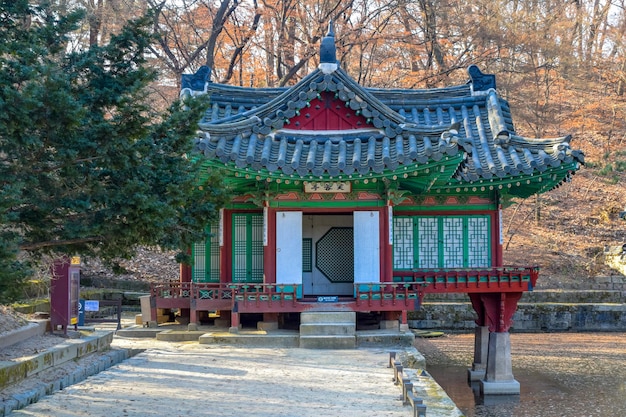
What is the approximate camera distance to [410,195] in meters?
17.0

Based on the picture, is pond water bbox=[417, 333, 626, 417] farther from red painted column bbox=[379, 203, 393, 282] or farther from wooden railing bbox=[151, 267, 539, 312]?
red painted column bbox=[379, 203, 393, 282]

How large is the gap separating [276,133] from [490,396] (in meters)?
7.73

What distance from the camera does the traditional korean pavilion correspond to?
49.0 ft

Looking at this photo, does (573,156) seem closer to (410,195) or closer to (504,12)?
(410,195)

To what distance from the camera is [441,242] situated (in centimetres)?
1698

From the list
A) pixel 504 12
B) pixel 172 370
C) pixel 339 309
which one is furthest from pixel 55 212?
pixel 504 12

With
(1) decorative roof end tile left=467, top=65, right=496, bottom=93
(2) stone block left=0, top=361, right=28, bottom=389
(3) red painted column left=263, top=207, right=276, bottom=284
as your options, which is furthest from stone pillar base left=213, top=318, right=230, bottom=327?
(1) decorative roof end tile left=467, top=65, right=496, bottom=93

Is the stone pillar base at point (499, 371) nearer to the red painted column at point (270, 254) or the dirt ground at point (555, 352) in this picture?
the dirt ground at point (555, 352)

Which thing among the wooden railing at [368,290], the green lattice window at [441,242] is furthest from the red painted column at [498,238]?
the wooden railing at [368,290]

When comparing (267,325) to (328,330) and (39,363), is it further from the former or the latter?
(39,363)

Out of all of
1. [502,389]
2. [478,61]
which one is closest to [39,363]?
[502,389]

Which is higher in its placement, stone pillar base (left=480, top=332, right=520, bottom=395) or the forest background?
the forest background

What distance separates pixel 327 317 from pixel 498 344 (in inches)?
184

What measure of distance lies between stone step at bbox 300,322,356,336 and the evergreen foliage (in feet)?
20.8
